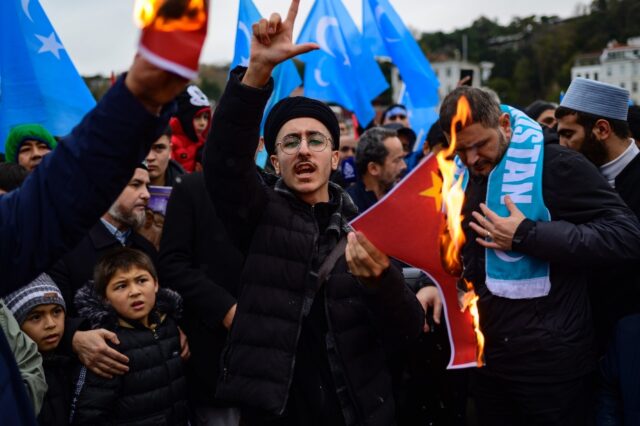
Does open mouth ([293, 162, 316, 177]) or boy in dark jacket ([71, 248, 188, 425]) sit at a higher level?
open mouth ([293, 162, 316, 177])

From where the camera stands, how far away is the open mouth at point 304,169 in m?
2.30

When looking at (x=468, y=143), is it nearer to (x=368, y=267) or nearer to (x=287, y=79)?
(x=368, y=267)

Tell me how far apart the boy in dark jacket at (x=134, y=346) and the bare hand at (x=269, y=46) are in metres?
1.45

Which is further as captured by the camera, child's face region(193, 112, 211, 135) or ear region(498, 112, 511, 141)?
child's face region(193, 112, 211, 135)

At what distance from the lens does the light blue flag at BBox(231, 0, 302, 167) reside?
515 centimetres

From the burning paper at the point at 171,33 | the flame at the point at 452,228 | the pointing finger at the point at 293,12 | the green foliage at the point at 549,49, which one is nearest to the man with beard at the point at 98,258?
the pointing finger at the point at 293,12

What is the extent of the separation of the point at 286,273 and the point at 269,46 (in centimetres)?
80

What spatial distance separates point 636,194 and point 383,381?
1.81 metres

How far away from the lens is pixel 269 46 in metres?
1.96

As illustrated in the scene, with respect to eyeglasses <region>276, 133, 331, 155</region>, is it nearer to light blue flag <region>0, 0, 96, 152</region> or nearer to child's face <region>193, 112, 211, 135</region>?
light blue flag <region>0, 0, 96, 152</region>

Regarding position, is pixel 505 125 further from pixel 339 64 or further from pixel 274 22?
pixel 339 64

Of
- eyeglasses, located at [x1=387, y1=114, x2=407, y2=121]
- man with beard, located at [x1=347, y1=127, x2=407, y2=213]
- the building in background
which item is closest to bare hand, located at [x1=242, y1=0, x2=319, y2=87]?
man with beard, located at [x1=347, y1=127, x2=407, y2=213]

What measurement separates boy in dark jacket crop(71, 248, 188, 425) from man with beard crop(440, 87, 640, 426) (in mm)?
1543

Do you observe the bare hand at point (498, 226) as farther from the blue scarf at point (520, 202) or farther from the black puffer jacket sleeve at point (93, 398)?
the black puffer jacket sleeve at point (93, 398)
